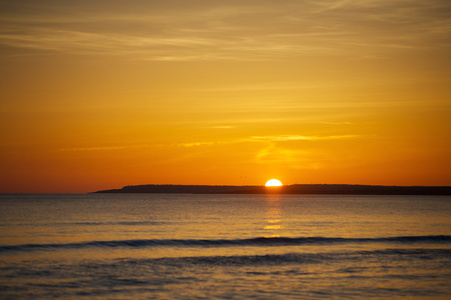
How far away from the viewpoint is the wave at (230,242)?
43781mm

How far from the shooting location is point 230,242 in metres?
48.4

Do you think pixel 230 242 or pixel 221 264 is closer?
pixel 221 264

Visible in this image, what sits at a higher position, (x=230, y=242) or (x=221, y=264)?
(x=221, y=264)

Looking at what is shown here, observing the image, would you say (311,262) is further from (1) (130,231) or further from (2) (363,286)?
(1) (130,231)

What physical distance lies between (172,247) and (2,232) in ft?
75.7

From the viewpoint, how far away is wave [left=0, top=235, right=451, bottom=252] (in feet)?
144

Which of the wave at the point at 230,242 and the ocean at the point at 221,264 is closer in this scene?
the ocean at the point at 221,264

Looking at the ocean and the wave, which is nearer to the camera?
the ocean

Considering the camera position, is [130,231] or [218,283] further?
[130,231]

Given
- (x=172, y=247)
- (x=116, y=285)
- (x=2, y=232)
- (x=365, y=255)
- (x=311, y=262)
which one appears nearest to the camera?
(x=116, y=285)

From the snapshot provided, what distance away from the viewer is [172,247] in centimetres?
4416

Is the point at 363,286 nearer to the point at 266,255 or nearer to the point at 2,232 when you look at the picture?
the point at 266,255

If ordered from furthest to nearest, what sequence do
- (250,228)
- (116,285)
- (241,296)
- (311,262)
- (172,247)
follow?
(250,228), (172,247), (311,262), (116,285), (241,296)

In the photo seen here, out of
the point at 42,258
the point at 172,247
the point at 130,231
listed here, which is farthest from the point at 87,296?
the point at 130,231
